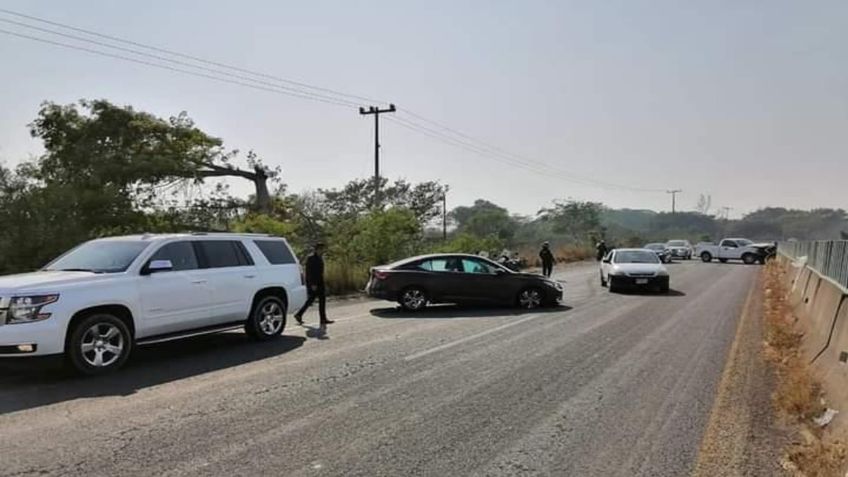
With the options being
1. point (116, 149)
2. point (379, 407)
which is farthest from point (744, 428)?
point (116, 149)

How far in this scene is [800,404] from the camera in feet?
21.8

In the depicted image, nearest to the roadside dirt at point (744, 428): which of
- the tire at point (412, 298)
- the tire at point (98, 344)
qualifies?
the tire at point (98, 344)

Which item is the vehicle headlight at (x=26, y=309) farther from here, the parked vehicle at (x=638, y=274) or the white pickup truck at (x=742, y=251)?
the white pickup truck at (x=742, y=251)

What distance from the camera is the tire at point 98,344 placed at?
7926mm

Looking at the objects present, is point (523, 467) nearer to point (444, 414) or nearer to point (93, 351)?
point (444, 414)

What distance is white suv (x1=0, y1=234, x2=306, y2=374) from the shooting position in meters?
7.65

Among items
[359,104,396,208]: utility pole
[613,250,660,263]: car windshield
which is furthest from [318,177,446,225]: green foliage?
[613,250,660,263]: car windshield

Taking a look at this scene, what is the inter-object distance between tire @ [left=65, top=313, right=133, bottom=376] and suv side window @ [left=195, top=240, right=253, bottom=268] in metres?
1.90

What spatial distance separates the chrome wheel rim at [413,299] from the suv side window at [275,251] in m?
4.67

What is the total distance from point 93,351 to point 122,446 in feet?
10.7

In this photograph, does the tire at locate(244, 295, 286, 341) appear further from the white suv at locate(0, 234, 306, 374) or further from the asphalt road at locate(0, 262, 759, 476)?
the asphalt road at locate(0, 262, 759, 476)

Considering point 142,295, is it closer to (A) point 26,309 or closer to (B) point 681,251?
(A) point 26,309

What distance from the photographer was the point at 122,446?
17.7 feet

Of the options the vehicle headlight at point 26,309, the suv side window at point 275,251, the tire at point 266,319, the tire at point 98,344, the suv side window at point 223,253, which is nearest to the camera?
the vehicle headlight at point 26,309
